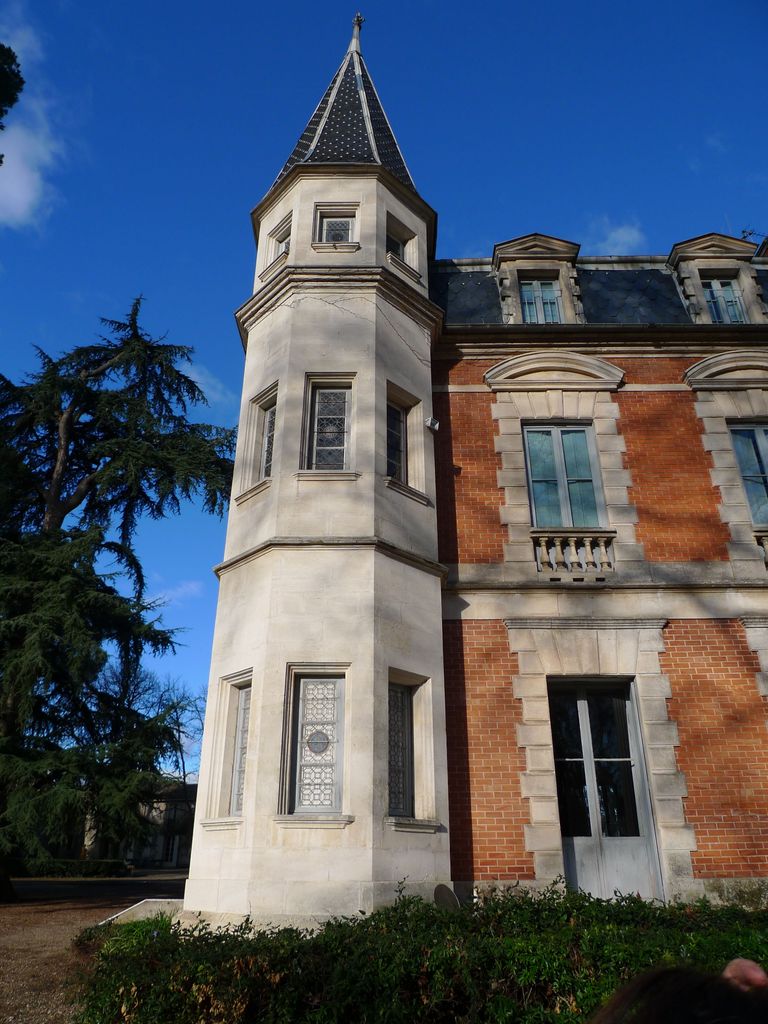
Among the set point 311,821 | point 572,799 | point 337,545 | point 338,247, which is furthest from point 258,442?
point 572,799

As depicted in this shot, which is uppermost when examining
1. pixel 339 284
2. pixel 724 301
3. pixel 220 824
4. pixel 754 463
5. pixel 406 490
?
pixel 724 301

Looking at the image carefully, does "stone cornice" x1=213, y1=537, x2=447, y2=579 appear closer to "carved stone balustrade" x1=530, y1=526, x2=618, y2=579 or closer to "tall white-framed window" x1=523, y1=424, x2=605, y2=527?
"carved stone balustrade" x1=530, y1=526, x2=618, y2=579

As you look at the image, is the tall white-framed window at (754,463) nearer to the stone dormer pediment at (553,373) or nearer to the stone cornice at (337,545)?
Result: the stone dormer pediment at (553,373)

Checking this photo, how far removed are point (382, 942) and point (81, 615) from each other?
39.1 feet

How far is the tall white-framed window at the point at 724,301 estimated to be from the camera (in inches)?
469

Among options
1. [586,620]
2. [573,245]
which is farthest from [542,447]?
[573,245]

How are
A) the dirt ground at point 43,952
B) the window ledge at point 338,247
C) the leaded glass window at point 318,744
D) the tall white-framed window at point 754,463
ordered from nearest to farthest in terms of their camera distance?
the dirt ground at point 43,952 < the leaded glass window at point 318,744 < the tall white-framed window at point 754,463 < the window ledge at point 338,247

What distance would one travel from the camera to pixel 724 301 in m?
12.1

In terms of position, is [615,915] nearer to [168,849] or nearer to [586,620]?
[586,620]

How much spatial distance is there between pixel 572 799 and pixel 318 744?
3338mm

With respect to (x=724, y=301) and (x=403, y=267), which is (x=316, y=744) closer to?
(x=403, y=267)

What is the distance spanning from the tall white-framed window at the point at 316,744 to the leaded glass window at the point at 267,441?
9.96 feet

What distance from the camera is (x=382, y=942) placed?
4.58m

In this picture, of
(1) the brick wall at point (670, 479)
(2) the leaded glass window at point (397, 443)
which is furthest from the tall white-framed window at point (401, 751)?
(1) the brick wall at point (670, 479)
